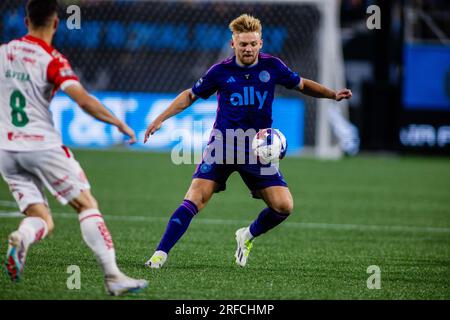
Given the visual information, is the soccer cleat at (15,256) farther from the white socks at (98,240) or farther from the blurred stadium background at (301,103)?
the blurred stadium background at (301,103)

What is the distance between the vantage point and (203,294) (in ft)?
19.5

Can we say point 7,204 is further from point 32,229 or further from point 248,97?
point 32,229

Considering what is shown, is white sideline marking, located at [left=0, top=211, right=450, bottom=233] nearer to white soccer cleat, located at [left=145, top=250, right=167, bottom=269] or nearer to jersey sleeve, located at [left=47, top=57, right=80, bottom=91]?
white soccer cleat, located at [left=145, top=250, right=167, bottom=269]

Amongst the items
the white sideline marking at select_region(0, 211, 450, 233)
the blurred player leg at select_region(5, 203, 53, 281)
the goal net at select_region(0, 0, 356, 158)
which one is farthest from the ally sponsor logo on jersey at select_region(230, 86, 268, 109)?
the goal net at select_region(0, 0, 356, 158)

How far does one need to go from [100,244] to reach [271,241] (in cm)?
373

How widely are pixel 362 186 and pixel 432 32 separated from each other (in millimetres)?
7730

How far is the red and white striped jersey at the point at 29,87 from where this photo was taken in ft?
18.1

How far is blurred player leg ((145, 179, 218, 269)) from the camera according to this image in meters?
7.07

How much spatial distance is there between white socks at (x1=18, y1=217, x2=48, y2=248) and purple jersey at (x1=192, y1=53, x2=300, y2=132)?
1.94m

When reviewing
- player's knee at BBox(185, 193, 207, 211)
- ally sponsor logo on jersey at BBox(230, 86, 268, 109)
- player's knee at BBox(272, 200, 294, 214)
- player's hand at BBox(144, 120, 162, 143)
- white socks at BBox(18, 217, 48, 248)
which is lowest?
white socks at BBox(18, 217, 48, 248)

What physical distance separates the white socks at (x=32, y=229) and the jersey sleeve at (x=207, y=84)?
6.51 feet

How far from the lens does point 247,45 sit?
700 centimetres
